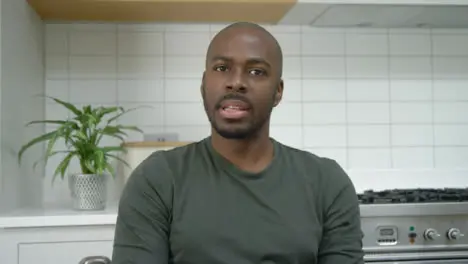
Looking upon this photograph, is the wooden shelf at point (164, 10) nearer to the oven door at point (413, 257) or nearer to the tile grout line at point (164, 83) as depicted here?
the tile grout line at point (164, 83)

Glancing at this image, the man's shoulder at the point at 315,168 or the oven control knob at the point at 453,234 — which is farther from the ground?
the man's shoulder at the point at 315,168

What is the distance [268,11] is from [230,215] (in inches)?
45.0

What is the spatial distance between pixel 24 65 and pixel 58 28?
1.07 feet

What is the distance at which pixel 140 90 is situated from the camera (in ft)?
6.63

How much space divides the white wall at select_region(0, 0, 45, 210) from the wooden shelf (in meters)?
0.09

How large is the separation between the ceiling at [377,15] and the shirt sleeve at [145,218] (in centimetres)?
107

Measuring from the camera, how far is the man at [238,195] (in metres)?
0.87

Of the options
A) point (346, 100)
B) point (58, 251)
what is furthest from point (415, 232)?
point (58, 251)

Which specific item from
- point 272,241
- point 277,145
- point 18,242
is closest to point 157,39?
point 18,242

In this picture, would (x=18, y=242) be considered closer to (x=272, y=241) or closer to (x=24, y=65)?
(x=24, y=65)

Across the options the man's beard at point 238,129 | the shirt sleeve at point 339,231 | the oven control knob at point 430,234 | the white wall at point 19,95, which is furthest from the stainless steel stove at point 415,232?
the white wall at point 19,95

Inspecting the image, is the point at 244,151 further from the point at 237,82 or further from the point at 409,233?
the point at 409,233

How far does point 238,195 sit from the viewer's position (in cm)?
91

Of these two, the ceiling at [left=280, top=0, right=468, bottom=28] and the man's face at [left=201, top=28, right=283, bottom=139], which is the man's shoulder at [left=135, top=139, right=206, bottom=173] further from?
the ceiling at [left=280, top=0, right=468, bottom=28]
